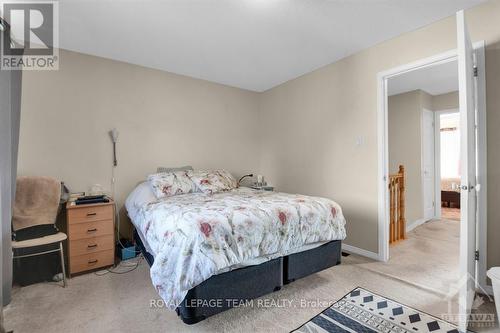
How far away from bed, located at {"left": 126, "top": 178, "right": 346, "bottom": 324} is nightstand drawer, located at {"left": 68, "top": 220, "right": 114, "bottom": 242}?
55 cm

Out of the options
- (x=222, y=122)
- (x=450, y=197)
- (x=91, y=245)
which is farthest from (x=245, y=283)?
(x=450, y=197)

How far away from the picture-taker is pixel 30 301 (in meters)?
1.99

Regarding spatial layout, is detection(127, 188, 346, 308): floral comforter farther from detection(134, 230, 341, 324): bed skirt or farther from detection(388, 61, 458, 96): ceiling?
detection(388, 61, 458, 96): ceiling

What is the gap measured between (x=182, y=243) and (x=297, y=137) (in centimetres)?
273

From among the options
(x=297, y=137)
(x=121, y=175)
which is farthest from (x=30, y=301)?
(x=297, y=137)

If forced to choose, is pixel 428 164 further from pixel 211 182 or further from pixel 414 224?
pixel 211 182

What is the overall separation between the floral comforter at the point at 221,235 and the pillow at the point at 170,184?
1.68 feet

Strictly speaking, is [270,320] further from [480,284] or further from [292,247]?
[480,284]

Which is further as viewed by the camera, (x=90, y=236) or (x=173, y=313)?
(x=90, y=236)

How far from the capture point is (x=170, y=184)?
9.61ft

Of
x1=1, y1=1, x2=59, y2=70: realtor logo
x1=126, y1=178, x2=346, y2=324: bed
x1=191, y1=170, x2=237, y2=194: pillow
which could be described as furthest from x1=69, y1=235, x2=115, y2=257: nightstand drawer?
x1=1, y1=1, x2=59, y2=70: realtor logo

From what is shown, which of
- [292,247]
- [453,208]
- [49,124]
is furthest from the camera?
[453,208]

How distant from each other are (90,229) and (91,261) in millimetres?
336

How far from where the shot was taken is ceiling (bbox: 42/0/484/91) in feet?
6.79
